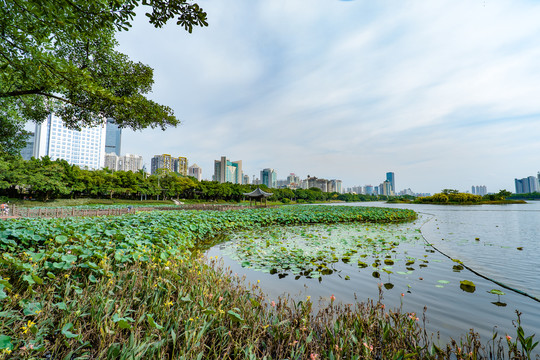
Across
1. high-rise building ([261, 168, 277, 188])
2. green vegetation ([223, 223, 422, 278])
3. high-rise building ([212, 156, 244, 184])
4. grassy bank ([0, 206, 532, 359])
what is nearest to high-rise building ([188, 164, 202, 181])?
high-rise building ([212, 156, 244, 184])

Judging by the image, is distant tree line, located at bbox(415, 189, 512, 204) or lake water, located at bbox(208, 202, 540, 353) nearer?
lake water, located at bbox(208, 202, 540, 353)

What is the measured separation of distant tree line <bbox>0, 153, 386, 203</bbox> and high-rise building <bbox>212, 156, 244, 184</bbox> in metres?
46.8

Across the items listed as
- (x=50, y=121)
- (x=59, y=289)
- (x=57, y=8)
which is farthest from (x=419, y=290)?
(x=50, y=121)

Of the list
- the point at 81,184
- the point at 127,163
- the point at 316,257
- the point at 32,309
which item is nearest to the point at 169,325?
the point at 32,309

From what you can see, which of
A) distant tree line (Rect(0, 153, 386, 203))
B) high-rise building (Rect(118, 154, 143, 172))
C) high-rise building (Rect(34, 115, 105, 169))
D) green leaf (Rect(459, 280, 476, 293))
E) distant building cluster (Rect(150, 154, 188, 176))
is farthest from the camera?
high-rise building (Rect(118, 154, 143, 172))

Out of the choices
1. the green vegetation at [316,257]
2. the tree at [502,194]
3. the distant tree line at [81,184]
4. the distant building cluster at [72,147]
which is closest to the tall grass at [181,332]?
the green vegetation at [316,257]

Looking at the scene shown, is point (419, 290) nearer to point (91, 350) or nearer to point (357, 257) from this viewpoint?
point (357, 257)

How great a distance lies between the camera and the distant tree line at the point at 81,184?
2807 centimetres

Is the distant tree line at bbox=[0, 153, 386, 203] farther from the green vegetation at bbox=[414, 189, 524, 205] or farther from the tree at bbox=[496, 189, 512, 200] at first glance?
the tree at bbox=[496, 189, 512, 200]

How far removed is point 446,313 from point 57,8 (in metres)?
6.75

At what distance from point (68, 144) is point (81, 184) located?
13766cm

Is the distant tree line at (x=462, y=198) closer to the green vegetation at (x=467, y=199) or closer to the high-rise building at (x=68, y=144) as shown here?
the green vegetation at (x=467, y=199)

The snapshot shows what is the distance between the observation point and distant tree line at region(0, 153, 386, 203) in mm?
28073

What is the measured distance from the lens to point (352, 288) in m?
4.60
